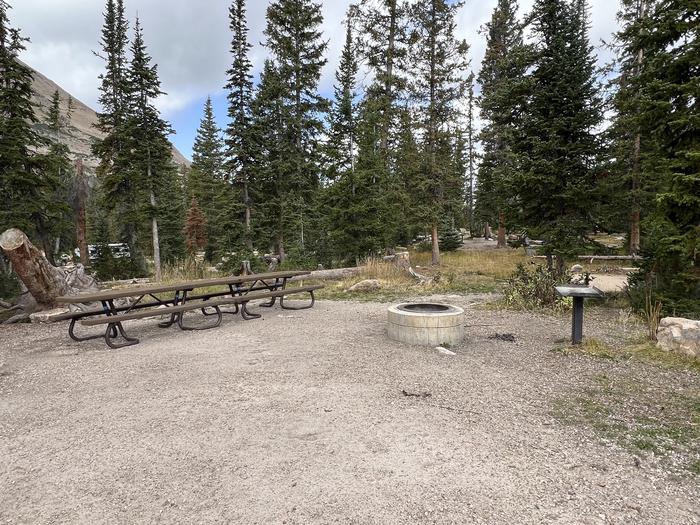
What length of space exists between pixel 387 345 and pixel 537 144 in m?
6.09

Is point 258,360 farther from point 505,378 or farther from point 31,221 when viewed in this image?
point 31,221

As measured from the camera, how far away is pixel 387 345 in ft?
17.6

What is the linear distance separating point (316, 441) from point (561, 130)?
8.69m

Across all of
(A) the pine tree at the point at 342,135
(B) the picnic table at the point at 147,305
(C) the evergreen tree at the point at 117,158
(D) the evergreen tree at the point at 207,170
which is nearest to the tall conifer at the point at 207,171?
(D) the evergreen tree at the point at 207,170

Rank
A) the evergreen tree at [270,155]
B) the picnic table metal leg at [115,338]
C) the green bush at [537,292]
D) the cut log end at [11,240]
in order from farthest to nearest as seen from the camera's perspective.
→ the evergreen tree at [270,155], the green bush at [537,292], the cut log end at [11,240], the picnic table metal leg at [115,338]

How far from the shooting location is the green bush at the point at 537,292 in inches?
295

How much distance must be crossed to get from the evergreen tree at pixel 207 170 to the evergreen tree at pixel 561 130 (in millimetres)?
20517

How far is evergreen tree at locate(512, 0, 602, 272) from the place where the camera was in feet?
27.3

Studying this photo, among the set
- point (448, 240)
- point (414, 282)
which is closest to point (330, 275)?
point (414, 282)

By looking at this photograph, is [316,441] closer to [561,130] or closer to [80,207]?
[561,130]

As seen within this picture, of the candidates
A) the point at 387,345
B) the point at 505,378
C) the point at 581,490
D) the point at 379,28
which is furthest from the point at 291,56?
the point at 581,490

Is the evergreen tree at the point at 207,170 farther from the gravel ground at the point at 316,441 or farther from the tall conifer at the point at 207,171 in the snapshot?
the gravel ground at the point at 316,441

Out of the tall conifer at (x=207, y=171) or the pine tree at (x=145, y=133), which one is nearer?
the pine tree at (x=145, y=133)

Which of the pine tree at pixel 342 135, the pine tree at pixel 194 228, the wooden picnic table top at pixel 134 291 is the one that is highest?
the pine tree at pixel 342 135
